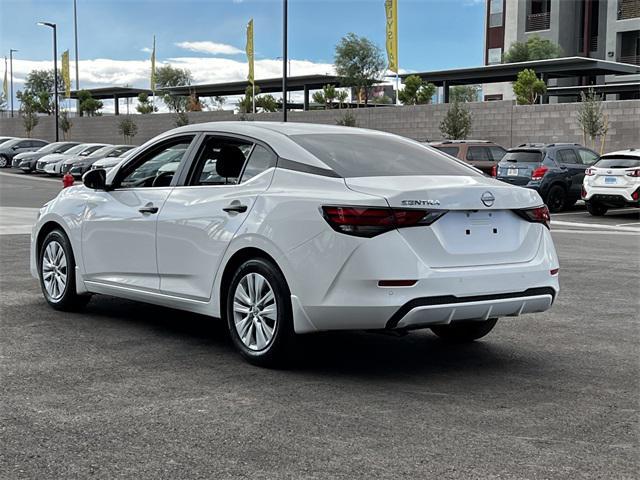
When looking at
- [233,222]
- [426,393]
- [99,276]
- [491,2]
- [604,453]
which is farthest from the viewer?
[491,2]

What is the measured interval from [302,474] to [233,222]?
2.41 meters

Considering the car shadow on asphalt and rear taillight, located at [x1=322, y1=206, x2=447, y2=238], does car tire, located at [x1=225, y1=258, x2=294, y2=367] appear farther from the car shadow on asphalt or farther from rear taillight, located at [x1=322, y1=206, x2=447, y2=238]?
rear taillight, located at [x1=322, y1=206, x2=447, y2=238]

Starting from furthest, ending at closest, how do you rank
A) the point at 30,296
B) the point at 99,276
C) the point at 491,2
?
the point at 491,2 → the point at 30,296 → the point at 99,276

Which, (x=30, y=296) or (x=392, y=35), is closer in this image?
(x=30, y=296)

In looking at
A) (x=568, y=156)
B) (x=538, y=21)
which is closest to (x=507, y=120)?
(x=568, y=156)

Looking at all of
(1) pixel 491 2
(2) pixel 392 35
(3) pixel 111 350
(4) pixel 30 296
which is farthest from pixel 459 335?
(1) pixel 491 2

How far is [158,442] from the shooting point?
425 cm

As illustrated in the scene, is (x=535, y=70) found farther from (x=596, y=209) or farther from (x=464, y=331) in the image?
(x=464, y=331)

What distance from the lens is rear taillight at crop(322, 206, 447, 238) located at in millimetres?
5207

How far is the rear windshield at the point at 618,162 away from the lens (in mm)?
20703

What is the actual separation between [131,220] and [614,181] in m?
16.2

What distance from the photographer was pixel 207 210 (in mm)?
6180

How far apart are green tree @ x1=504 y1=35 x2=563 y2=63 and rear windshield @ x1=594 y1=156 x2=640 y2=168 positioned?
114ft

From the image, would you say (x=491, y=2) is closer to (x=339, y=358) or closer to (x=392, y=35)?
(x=392, y=35)
